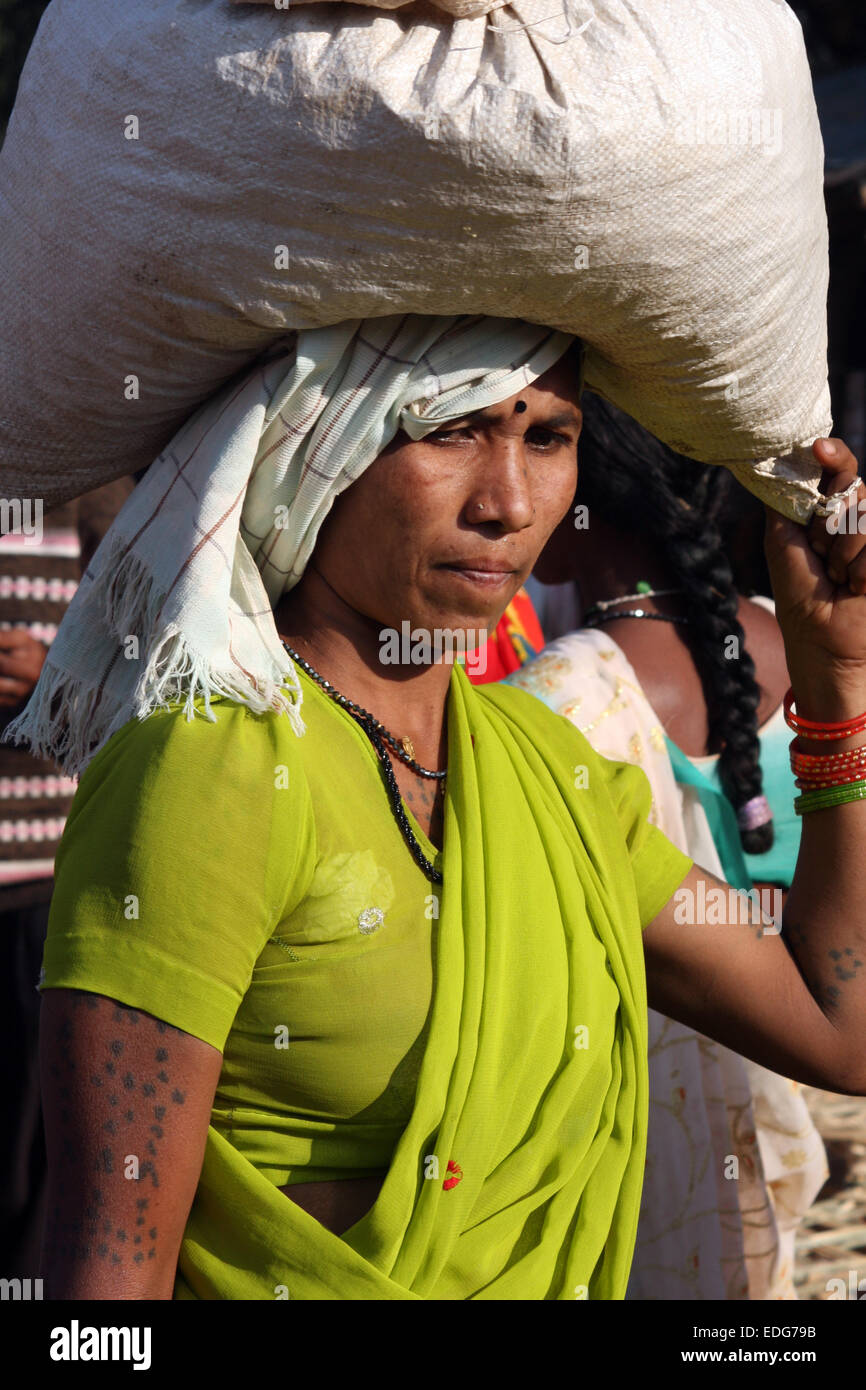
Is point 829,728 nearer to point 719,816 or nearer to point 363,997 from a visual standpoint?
point 363,997

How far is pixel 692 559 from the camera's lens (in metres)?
3.09

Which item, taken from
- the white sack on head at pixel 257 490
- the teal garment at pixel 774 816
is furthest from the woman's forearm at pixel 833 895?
the teal garment at pixel 774 816

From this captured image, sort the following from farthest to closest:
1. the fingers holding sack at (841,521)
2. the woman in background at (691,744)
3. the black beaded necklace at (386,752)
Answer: the woman in background at (691,744)
the fingers holding sack at (841,521)
the black beaded necklace at (386,752)

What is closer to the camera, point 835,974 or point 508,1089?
point 508,1089

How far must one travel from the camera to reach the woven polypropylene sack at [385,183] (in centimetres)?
135

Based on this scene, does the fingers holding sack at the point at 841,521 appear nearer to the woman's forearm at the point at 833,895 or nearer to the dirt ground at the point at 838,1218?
the woman's forearm at the point at 833,895

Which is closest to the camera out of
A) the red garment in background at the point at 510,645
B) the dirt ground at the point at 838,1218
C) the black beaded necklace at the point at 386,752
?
the black beaded necklace at the point at 386,752

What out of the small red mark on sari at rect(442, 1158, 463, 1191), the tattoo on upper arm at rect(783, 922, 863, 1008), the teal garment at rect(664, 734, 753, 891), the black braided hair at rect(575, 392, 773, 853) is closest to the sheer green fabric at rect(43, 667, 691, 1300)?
the small red mark on sari at rect(442, 1158, 463, 1191)

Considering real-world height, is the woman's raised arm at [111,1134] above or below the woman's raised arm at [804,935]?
below

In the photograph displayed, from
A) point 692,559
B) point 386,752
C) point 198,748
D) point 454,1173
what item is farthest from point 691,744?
point 198,748

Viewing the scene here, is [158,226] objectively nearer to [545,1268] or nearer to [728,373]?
[728,373]

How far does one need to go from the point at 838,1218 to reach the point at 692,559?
243 cm

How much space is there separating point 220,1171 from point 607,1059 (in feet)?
1.79

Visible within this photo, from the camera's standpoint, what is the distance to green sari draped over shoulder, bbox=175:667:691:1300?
4.90 feet
